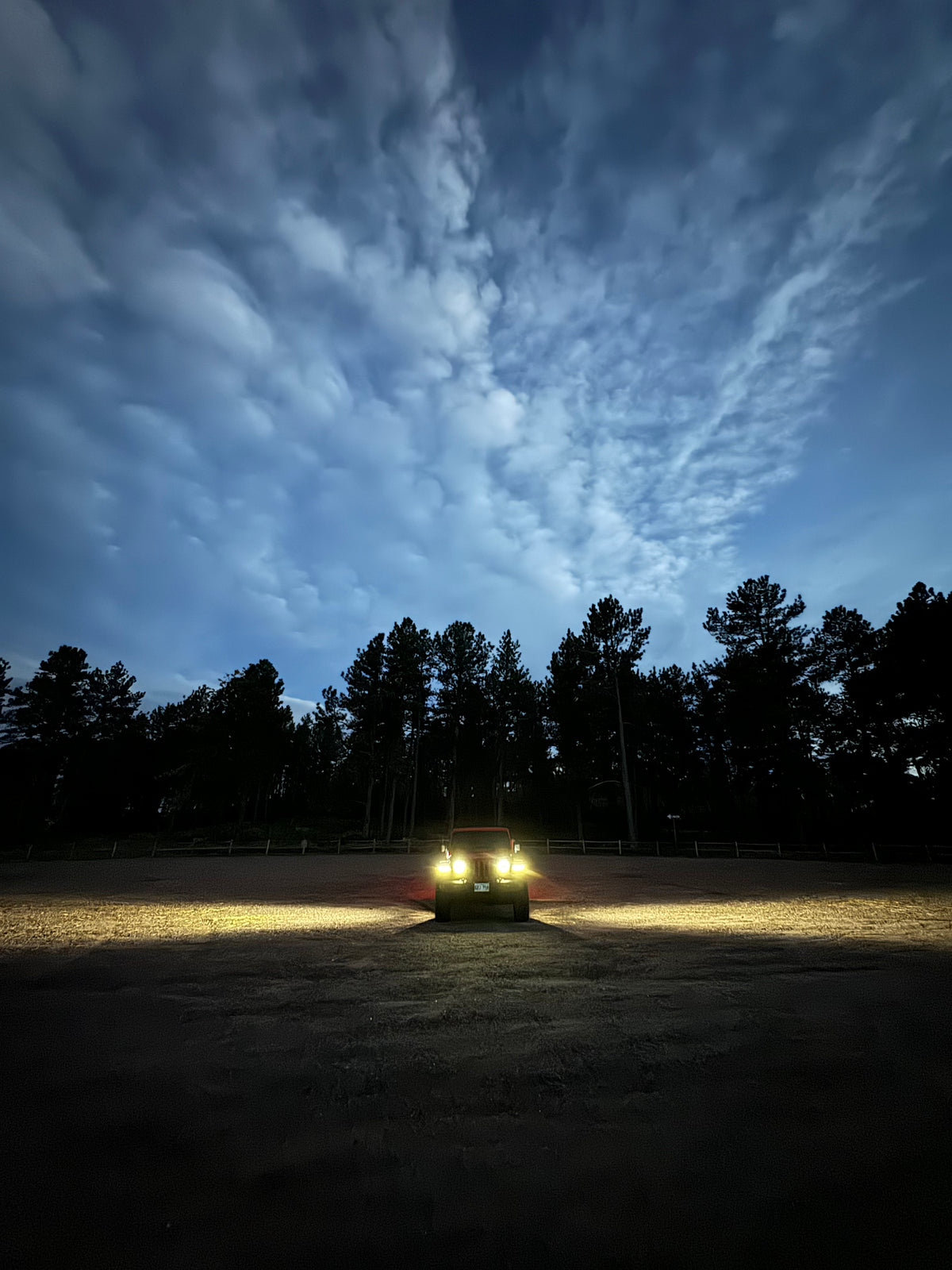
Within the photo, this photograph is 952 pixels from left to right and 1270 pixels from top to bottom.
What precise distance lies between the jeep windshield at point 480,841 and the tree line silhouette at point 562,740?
26152 mm

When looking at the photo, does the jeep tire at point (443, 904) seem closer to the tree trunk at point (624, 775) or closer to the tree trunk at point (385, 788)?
the tree trunk at point (624, 775)

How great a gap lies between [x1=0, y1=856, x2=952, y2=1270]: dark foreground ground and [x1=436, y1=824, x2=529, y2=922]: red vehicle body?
3455 millimetres

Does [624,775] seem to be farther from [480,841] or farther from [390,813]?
[480,841]

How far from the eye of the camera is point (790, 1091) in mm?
3080

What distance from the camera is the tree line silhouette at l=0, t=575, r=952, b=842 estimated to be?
36.2 m

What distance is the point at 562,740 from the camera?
165ft

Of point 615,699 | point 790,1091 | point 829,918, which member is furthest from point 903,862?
point 790,1091

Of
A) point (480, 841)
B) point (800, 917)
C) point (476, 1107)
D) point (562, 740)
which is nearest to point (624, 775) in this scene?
point (562, 740)

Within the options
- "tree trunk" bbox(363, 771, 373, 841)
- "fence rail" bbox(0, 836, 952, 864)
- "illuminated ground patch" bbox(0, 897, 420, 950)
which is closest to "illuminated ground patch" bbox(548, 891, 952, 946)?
"illuminated ground patch" bbox(0, 897, 420, 950)

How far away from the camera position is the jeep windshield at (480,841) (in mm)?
11398

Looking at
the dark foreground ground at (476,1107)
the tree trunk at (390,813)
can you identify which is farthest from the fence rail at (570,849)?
the dark foreground ground at (476,1107)

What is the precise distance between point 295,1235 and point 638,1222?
1353 millimetres

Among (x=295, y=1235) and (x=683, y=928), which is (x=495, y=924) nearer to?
(x=683, y=928)

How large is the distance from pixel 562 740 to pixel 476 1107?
160 feet
